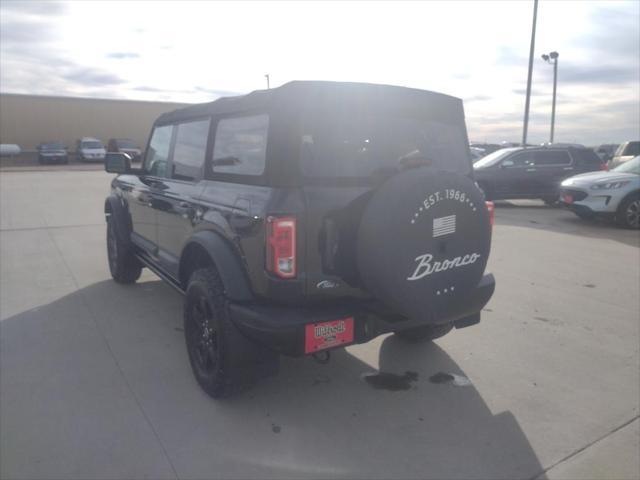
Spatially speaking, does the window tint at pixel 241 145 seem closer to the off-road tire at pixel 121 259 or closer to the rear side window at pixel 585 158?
the off-road tire at pixel 121 259

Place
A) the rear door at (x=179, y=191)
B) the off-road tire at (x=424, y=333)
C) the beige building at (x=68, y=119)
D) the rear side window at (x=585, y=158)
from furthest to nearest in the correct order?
the beige building at (x=68, y=119) < the rear side window at (x=585, y=158) < the off-road tire at (x=424, y=333) < the rear door at (x=179, y=191)

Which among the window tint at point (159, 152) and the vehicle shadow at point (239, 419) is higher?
the window tint at point (159, 152)

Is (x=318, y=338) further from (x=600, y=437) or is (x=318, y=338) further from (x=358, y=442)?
(x=600, y=437)

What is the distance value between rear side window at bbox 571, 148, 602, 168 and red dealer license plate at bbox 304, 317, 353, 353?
12.9 m

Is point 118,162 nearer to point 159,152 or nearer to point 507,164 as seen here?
point 159,152

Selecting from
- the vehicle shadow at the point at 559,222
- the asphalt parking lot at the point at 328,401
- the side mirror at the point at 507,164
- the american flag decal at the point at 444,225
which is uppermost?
the american flag decal at the point at 444,225

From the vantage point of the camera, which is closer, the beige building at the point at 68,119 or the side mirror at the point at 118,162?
the side mirror at the point at 118,162

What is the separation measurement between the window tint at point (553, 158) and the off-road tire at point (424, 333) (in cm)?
1087

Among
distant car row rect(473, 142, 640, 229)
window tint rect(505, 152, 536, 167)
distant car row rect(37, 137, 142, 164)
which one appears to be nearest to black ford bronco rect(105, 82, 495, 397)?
distant car row rect(473, 142, 640, 229)

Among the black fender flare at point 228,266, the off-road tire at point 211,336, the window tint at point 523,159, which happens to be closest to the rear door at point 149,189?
the off-road tire at point 211,336

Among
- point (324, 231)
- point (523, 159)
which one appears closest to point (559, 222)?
point (523, 159)

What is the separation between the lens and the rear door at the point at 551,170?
13594mm

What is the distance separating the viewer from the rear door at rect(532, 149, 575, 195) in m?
13.6

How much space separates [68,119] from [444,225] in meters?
50.7
